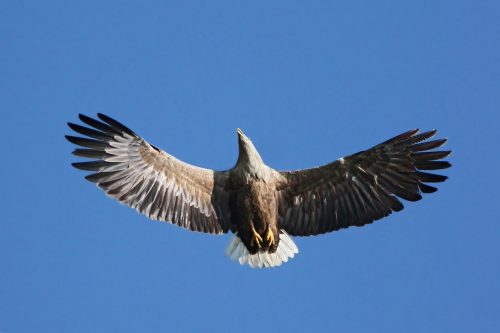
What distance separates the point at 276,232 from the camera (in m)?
15.9

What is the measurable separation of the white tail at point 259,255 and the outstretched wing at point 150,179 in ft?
0.85

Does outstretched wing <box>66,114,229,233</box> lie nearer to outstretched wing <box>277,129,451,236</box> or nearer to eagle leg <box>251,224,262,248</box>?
eagle leg <box>251,224,262,248</box>

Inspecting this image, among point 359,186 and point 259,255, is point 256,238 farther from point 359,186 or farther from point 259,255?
point 359,186

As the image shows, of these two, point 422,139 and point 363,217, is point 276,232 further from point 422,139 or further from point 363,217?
point 422,139

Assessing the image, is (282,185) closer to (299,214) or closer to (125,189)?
(299,214)

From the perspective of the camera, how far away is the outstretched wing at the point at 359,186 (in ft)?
51.0

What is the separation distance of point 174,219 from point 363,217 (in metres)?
2.25

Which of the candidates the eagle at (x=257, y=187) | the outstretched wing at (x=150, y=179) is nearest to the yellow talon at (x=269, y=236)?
the eagle at (x=257, y=187)

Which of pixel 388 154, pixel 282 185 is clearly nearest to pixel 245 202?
pixel 282 185

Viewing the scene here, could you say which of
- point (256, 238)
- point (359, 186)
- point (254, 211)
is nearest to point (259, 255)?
point (256, 238)

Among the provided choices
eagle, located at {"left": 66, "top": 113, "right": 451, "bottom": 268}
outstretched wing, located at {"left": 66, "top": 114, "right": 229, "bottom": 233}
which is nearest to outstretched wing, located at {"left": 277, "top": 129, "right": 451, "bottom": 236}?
eagle, located at {"left": 66, "top": 113, "right": 451, "bottom": 268}

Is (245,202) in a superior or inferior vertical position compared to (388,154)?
inferior

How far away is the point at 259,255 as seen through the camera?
15.9m

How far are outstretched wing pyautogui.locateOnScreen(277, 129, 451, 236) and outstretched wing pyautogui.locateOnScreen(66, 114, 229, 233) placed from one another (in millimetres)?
842
